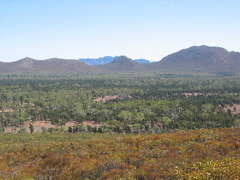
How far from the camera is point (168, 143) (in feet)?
105

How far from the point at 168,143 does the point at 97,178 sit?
624 inches

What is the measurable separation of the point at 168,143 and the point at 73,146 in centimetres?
1593

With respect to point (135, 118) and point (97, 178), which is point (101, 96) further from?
point (97, 178)

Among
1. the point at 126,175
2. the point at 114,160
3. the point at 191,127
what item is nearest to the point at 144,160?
the point at 114,160

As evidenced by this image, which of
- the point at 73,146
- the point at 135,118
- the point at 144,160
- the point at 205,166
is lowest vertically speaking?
the point at 135,118

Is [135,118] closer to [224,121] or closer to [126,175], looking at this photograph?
[224,121]

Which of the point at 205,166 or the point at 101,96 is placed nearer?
the point at 205,166

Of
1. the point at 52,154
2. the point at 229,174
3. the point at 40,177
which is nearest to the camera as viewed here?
the point at 229,174

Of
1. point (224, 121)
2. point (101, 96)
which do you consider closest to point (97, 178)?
point (224, 121)

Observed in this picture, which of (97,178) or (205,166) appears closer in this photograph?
(205,166)

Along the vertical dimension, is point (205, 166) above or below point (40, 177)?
above

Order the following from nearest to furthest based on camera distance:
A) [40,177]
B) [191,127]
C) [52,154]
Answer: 1. [40,177]
2. [52,154]
3. [191,127]

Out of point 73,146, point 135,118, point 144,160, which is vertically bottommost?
point 135,118

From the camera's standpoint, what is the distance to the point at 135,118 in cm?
10106
